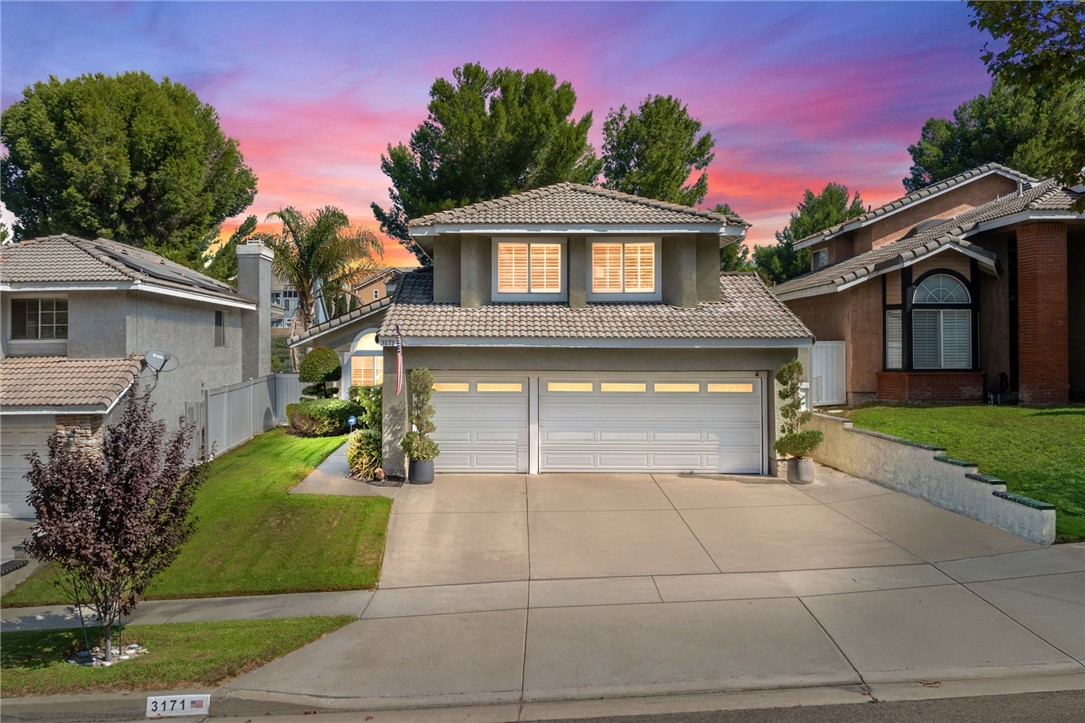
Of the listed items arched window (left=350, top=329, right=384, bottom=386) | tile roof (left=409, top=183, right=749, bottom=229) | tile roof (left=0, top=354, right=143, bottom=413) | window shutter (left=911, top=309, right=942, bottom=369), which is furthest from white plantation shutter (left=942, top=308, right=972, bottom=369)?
tile roof (left=0, top=354, right=143, bottom=413)

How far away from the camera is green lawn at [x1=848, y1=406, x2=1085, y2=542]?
11.6m

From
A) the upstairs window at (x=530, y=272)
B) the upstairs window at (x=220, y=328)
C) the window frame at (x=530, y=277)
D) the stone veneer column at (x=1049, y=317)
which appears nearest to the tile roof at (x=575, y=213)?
the window frame at (x=530, y=277)

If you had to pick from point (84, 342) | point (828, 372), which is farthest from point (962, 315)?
point (84, 342)

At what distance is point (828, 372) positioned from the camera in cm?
2031

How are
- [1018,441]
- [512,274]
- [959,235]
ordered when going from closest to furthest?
[1018,441] < [512,274] < [959,235]

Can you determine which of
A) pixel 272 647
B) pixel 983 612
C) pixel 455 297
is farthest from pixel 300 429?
A: pixel 983 612

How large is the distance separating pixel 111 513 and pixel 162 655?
5.28ft

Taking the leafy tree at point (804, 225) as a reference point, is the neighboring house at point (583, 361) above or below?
below

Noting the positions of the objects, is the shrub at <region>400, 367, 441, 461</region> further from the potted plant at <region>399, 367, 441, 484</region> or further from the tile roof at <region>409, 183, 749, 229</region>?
the tile roof at <region>409, 183, 749, 229</region>

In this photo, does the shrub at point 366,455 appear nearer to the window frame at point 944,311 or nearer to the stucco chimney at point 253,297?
the stucco chimney at point 253,297

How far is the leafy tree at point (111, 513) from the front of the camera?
759cm

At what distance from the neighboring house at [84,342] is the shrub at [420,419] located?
5038 mm

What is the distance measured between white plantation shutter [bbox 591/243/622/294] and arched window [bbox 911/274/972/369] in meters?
9.08

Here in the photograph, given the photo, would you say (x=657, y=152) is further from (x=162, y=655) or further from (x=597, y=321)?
(x=162, y=655)
